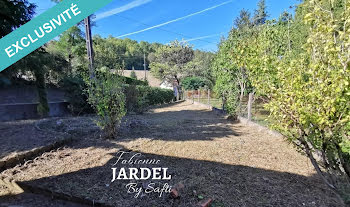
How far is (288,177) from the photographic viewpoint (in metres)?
2.63

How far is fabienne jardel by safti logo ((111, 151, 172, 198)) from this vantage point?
7.70 ft

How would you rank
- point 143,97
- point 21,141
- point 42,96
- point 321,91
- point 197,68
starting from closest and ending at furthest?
point 321,91
point 21,141
point 42,96
point 143,97
point 197,68

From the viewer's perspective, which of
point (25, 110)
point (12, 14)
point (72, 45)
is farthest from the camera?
point (72, 45)

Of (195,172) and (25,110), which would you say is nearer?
(195,172)

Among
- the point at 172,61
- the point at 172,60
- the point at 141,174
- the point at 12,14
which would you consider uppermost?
the point at 172,60

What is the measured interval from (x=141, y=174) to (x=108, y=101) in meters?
2.22

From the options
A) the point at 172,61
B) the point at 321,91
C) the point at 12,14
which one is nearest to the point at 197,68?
the point at 172,61

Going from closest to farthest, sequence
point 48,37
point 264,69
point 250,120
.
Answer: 1. point 264,69
2. point 48,37
3. point 250,120

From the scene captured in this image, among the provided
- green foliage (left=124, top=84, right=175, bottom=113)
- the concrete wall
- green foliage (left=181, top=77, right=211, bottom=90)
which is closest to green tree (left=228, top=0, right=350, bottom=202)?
green foliage (left=124, top=84, right=175, bottom=113)

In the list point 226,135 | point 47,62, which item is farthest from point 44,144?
point 47,62

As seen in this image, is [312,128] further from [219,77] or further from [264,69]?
[219,77]

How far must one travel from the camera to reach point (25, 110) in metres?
8.63

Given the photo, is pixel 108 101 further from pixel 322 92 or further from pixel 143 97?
pixel 143 97

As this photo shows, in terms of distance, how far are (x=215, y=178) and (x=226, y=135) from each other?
8.10 ft
